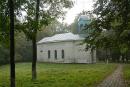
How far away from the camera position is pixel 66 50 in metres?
55.5

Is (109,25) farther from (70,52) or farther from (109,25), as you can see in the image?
(70,52)

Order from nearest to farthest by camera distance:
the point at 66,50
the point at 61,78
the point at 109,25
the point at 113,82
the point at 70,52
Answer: the point at 109,25 → the point at 113,82 → the point at 61,78 → the point at 70,52 → the point at 66,50

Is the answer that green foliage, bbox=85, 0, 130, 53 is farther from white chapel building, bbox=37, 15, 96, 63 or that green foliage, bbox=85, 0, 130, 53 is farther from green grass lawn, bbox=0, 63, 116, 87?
white chapel building, bbox=37, 15, 96, 63

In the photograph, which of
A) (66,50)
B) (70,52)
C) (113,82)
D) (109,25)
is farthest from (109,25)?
(66,50)

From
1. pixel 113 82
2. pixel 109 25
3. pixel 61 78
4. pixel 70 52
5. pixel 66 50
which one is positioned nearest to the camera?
pixel 109 25

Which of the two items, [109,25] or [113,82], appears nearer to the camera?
[109,25]

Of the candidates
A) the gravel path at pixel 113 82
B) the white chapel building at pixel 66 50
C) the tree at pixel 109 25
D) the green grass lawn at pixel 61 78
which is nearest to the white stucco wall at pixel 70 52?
the white chapel building at pixel 66 50

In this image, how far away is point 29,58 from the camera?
221 feet

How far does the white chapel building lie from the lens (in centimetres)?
5356

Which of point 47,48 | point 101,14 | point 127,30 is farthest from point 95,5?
point 47,48

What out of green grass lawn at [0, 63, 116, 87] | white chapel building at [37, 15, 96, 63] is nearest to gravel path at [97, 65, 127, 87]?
green grass lawn at [0, 63, 116, 87]

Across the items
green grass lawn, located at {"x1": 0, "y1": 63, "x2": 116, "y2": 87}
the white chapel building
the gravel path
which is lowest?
green grass lawn, located at {"x1": 0, "y1": 63, "x2": 116, "y2": 87}

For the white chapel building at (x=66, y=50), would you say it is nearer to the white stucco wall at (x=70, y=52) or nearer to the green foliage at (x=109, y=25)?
the white stucco wall at (x=70, y=52)

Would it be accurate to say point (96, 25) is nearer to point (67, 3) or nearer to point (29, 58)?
point (67, 3)
